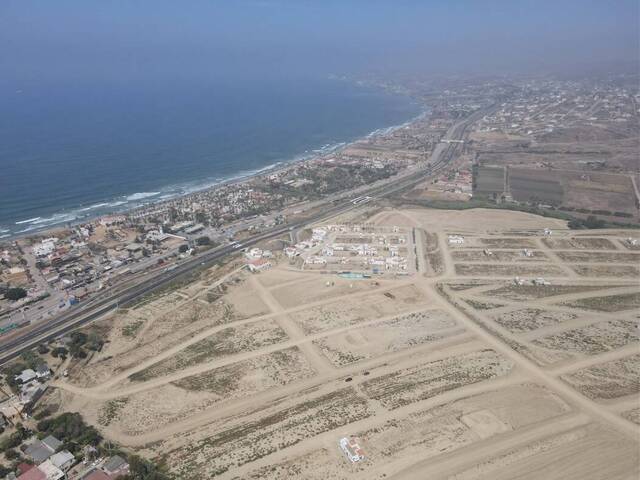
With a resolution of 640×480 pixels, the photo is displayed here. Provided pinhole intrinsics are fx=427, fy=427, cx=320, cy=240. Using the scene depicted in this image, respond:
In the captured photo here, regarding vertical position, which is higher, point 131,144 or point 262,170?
point 131,144

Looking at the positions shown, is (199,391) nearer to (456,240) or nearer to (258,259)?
(258,259)

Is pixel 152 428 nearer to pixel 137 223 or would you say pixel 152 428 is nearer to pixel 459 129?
pixel 137 223

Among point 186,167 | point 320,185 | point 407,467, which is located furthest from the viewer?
point 186,167

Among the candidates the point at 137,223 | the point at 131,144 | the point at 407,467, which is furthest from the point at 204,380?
the point at 131,144

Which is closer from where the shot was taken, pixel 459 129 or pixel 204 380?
pixel 204 380

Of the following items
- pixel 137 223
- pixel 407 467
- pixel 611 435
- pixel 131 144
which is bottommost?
pixel 611 435

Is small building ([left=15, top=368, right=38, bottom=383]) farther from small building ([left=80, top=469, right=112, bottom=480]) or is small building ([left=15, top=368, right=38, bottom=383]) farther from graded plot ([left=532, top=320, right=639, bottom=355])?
graded plot ([left=532, top=320, right=639, bottom=355])

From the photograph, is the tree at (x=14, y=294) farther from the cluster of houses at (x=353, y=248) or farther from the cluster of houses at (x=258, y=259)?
the cluster of houses at (x=353, y=248)

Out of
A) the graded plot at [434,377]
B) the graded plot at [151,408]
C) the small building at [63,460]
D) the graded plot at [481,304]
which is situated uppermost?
the small building at [63,460]

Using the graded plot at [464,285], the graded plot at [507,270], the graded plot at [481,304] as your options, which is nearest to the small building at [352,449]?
the graded plot at [481,304]
